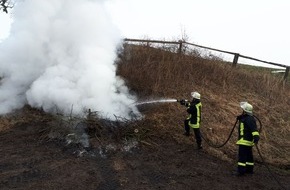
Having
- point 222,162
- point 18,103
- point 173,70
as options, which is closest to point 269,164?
point 222,162

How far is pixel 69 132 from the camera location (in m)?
9.12

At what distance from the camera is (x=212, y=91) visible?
1304 centimetres

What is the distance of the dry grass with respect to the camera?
418 inches

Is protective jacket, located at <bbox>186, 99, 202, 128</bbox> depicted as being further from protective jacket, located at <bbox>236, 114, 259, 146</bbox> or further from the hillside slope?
protective jacket, located at <bbox>236, 114, 259, 146</bbox>

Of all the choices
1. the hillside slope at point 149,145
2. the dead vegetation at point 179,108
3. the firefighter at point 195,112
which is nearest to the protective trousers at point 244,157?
the hillside slope at point 149,145

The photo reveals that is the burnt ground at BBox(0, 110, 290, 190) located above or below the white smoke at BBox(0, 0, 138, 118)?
below

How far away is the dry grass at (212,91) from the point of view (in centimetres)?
1062

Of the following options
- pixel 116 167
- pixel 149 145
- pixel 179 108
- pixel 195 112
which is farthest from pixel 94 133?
pixel 179 108

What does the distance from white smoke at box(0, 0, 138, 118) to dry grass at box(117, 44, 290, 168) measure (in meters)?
1.06

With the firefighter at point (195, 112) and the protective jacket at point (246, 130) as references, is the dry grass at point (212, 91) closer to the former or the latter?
the firefighter at point (195, 112)

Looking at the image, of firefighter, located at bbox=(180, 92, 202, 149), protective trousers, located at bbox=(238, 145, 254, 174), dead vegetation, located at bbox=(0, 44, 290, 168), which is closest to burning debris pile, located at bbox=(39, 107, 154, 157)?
dead vegetation, located at bbox=(0, 44, 290, 168)

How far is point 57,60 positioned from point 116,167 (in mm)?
4256

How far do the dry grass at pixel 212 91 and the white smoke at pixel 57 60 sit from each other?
3.49 ft

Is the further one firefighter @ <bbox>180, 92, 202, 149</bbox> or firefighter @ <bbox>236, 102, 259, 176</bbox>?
firefighter @ <bbox>180, 92, 202, 149</bbox>
